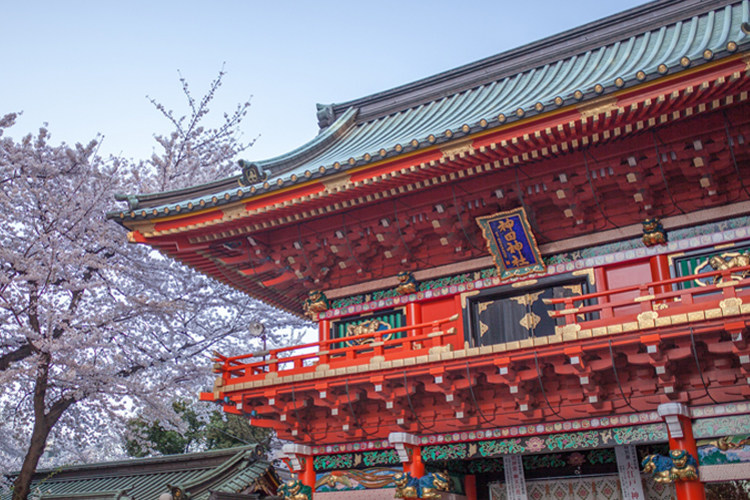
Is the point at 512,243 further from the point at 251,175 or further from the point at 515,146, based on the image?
the point at 251,175

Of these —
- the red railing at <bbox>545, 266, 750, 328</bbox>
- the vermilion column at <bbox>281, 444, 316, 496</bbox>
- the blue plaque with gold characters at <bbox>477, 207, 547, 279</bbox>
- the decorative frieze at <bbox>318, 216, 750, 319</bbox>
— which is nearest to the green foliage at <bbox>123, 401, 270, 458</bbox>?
the vermilion column at <bbox>281, 444, 316, 496</bbox>

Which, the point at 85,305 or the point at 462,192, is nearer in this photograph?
the point at 462,192

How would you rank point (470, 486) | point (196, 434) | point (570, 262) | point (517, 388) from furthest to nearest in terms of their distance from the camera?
point (196, 434)
point (470, 486)
point (570, 262)
point (517, 388)

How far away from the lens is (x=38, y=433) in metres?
13.6

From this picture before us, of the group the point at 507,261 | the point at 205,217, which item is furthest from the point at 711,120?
the point at 205,217

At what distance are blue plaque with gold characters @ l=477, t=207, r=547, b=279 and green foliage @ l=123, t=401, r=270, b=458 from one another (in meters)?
11.9

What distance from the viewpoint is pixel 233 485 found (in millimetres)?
12336

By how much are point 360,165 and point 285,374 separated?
3.62 meters

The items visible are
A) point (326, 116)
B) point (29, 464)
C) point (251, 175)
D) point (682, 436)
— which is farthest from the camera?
point (326, 116)

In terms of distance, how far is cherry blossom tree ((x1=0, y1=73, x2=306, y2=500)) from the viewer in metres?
14.4

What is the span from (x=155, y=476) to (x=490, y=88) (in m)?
11.2

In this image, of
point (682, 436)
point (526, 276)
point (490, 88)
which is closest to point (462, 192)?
point (526, 276)

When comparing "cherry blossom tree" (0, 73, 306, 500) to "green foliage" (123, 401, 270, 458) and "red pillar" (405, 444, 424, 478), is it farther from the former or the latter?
"red pillar" (405, 444, 424, 478)

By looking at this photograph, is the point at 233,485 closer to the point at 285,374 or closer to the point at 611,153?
the point at 285,374
